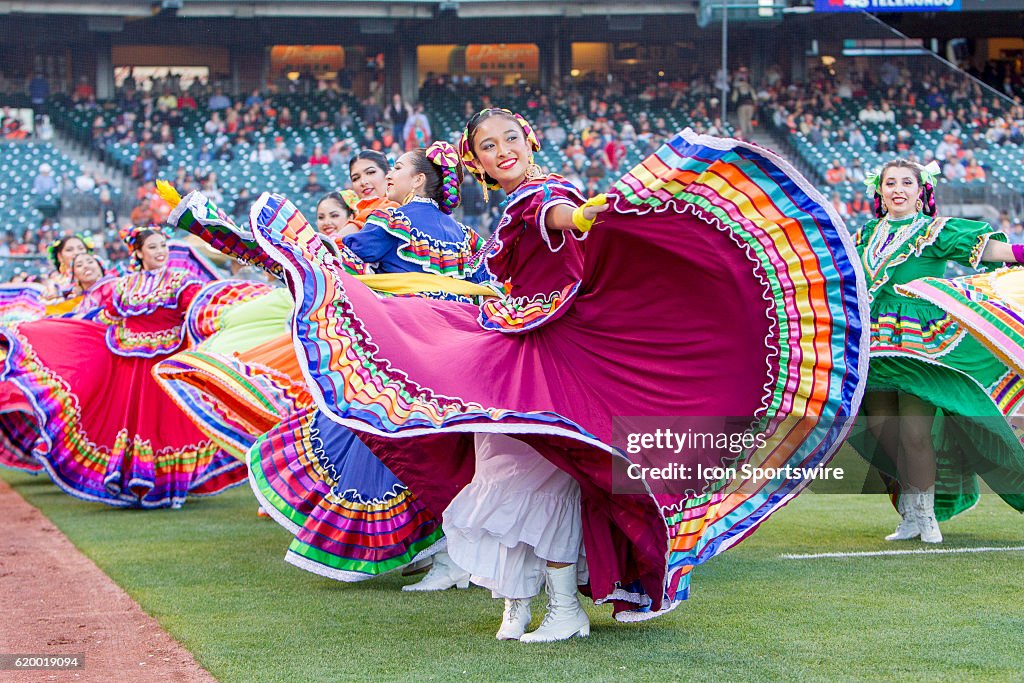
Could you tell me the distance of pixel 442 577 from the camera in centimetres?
538

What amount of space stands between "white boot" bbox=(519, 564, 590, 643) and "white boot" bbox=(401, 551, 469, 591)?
47.0 inches

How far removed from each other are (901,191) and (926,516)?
153 centimetres

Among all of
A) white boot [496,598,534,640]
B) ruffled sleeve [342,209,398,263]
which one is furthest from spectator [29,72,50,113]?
white boot [496,598,534,640]

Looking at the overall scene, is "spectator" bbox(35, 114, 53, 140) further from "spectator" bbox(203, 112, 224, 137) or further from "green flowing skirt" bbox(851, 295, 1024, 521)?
"green flowing skirt" bbox(851, 295, 1024, 521)

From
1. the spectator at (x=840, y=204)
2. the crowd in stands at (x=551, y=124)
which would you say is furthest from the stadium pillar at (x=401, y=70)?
the spectator at (x=840, y=204)

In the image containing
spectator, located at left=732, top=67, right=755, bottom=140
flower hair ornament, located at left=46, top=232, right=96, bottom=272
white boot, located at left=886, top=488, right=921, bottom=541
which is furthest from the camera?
spectator, located at left=732, top=67, right=755, bottom=140

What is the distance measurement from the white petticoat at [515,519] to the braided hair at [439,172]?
1.99 meters

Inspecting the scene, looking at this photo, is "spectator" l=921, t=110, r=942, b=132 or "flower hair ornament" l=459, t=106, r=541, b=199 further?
"spectator" l=921, t=110, r=942, b=132

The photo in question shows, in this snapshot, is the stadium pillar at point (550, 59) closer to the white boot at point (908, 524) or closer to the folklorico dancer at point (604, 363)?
the white boot at point (908, 524)

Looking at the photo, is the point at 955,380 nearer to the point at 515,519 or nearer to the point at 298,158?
Result: the point at 515,519

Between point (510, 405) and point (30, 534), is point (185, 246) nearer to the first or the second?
point (30, 534)

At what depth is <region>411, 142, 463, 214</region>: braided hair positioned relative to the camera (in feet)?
19.4

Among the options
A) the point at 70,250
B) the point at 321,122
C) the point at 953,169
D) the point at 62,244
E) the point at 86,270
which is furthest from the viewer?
the point at 321,122

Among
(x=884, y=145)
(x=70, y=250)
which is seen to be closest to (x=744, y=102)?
(x=884, y=145)
